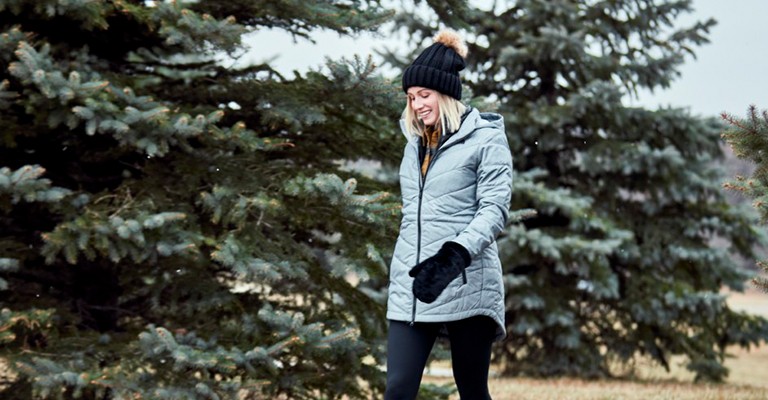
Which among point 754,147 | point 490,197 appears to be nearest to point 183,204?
point 490,197

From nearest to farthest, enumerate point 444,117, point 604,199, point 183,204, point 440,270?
point 440,270 → point 444,117 → point 183,204 → point 604,199

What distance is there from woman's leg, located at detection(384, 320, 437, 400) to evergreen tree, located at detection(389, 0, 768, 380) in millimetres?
6852

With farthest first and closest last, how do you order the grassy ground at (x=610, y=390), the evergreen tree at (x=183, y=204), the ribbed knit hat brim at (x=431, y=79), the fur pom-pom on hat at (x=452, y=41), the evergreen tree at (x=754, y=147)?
the grassy ground at (x=610, y=390), the evergreen tree at (x=183, y=204), the evergreen tree at (x=754, y=147), the fur pom-pom on hat at (x=452, y=41), the ribbed knit hat brim at (x=431, y=79)

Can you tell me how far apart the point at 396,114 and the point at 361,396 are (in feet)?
6.28

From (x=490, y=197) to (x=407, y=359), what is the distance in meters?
0.75

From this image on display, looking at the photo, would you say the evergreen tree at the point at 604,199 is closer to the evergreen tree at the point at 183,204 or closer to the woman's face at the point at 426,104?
the evergreen tree at the point at 183,204

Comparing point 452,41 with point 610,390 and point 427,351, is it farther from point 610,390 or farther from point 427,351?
point 610,390

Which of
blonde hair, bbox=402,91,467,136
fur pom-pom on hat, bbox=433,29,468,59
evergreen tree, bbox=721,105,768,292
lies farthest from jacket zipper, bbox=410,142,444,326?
evergreen tree, bbox=721,105,768,292

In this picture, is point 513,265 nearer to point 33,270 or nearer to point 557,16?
point 557,16

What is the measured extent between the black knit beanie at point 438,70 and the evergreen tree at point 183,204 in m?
1.45

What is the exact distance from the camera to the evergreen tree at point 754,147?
448 centimetres

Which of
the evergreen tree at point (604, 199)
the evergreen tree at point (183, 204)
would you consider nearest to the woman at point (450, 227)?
the evergreen tree at point (183, 204)

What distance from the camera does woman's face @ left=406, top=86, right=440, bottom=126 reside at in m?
3.81

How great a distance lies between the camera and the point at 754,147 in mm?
4570
